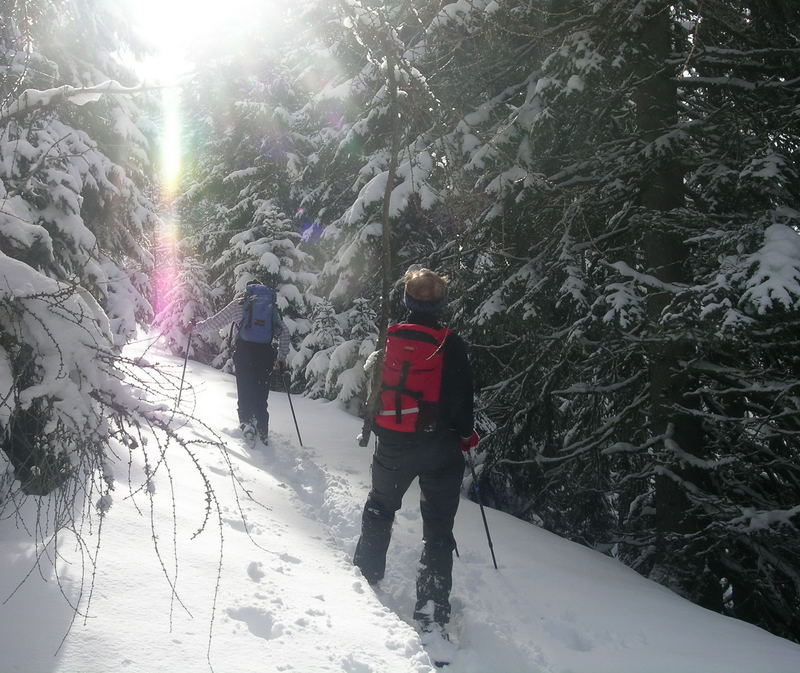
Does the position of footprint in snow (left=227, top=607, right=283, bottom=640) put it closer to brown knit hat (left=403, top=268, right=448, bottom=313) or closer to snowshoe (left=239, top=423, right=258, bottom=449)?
brown knit hat (left=403, top=268, right=448, bottom=313)

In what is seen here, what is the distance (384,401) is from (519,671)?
6.01 ft

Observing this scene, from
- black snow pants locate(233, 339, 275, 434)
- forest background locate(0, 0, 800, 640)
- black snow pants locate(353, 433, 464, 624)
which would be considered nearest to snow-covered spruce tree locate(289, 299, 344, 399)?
forest background locate(0, 0, 800, 640)

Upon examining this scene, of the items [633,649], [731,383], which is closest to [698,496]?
[731,383]

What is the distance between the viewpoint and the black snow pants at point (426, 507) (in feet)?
13.0

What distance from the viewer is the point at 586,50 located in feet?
19.4

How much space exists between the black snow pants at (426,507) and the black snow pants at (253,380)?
14.1ft

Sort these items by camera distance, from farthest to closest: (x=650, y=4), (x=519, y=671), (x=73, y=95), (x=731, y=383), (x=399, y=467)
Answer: (x=731, y=383) → (x=650, y=4) → (x=399, y=467) → (x=519, y=671) → (x=73, y=95)

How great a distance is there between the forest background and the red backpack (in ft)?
3.77

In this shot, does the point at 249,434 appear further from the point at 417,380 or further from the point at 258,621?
the point at 258,621

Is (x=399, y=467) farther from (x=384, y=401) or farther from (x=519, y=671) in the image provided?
(x=519, y=671)

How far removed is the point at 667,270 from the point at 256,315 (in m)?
5.20

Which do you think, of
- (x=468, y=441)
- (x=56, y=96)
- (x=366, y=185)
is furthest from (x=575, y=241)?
(x=56, y=96)

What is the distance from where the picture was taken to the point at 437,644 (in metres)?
3.68

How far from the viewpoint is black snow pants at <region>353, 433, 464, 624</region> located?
156 inches
